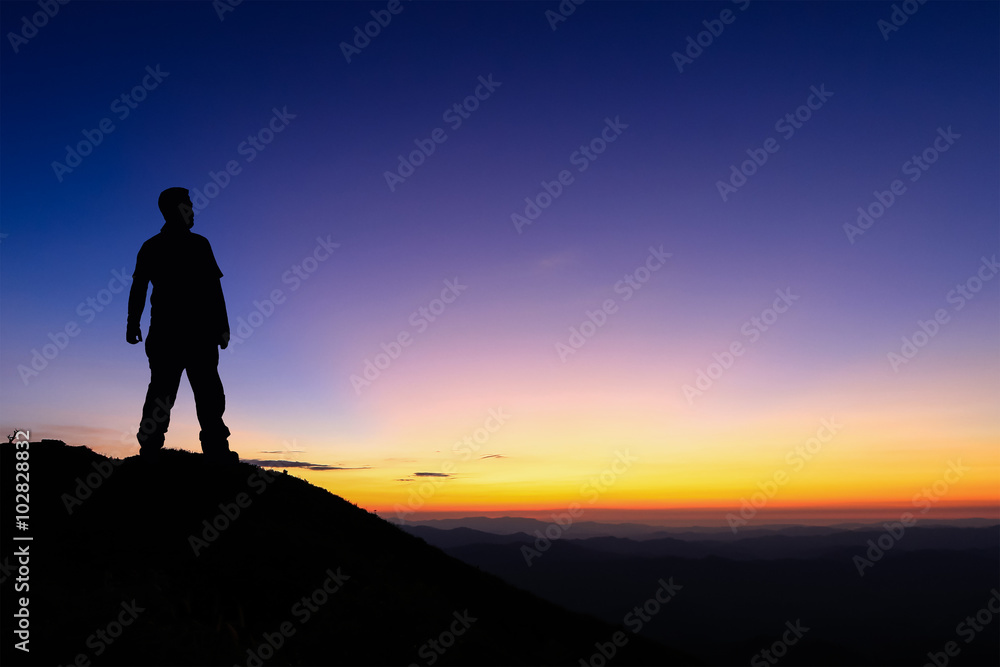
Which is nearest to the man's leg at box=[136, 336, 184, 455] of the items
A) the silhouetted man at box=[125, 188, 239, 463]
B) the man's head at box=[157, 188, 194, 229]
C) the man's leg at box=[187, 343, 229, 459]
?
the silhouetted man at box=[125, 188, 239, 463]

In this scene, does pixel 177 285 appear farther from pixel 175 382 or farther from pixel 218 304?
pixel 175 382

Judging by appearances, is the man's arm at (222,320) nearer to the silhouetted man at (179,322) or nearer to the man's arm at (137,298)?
the silhouetted man at (179,322)

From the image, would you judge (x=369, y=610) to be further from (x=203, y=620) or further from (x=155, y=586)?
(x=155, y=586)

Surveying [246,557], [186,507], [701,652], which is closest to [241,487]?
[186,507]

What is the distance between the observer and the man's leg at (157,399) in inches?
519

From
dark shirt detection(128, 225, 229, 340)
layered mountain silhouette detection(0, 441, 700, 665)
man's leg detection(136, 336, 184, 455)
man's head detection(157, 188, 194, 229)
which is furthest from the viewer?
man's head detection(157, 188, 194, 229)

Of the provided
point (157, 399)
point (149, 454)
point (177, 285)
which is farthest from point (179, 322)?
point (149, 454)

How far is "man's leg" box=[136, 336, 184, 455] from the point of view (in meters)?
13.2

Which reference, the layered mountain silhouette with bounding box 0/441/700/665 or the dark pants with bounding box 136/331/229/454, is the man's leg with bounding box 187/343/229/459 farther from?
the layered mountain silhouette with bounding box 0/441/700/665

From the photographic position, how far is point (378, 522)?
17.5 metres

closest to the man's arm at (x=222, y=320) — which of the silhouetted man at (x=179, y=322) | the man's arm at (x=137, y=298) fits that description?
the silhouetted man at (x=179, y=322)

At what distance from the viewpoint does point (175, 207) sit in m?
13.8

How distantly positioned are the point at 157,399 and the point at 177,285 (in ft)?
7.85

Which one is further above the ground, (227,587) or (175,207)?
(175,207)
